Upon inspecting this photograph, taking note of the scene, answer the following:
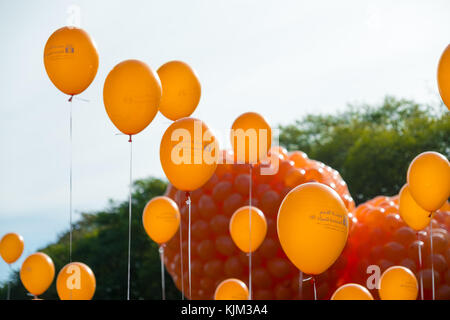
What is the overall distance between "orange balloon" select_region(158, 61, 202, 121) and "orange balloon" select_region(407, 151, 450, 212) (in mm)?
2198

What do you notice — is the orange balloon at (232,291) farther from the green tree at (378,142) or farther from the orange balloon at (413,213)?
the green tree at (378,142)

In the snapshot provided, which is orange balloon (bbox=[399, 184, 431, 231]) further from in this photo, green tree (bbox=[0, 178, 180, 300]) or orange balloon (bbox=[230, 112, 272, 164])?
green tree (bbox=[0, 178, 180, 300])

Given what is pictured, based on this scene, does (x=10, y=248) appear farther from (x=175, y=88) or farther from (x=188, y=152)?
(x=188, y=152)

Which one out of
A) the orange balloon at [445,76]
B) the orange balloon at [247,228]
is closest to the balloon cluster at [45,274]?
the orange balloon at [247,228]

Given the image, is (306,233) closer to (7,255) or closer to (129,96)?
(129,96)

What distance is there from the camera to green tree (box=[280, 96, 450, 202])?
1323 centimetres

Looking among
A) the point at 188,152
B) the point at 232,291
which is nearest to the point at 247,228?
the point at 232,291

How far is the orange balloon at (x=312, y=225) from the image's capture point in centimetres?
348

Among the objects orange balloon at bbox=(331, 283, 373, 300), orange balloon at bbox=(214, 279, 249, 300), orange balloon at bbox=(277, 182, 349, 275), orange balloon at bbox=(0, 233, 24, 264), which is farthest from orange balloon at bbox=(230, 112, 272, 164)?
orange balloon at bbox=(0, 233, 24, 264)

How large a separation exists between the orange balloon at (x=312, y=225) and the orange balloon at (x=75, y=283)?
287cm
